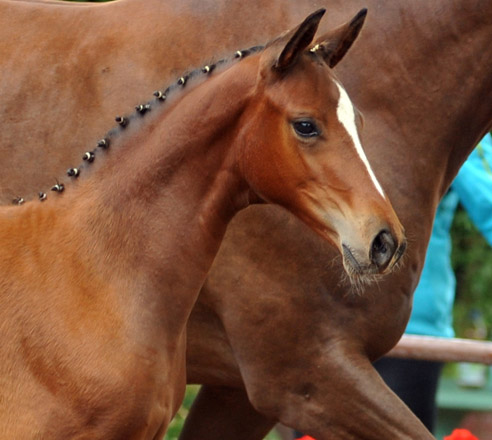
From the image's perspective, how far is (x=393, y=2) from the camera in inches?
147

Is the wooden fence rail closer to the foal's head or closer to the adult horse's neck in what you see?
the adult horse's neck

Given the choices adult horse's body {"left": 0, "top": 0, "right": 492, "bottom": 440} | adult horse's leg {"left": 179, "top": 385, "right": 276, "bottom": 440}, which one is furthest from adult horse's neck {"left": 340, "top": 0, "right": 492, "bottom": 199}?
adult horse's leg {"left": 179, "top": 385, "right": 276, "bottom": 440}

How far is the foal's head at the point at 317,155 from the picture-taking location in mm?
2842

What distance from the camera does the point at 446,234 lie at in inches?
178

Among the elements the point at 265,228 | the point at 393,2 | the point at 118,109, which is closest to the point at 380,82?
the point at 393,2

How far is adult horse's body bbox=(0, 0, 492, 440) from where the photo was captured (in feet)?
11.6

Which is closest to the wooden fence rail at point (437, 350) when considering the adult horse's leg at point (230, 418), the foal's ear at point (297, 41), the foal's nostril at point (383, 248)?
the adult horse's leg at point (230, 418)

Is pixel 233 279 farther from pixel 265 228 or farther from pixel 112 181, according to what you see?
pixel 112 181

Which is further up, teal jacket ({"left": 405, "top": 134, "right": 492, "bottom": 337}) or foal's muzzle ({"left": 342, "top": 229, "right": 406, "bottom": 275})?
foal's muzzle ({"left": 342, "top": 229, "right": 406, "bottom": 275})

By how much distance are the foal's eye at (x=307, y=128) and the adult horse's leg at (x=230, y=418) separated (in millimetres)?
1358

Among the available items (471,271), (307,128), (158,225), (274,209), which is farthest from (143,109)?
(471,271)

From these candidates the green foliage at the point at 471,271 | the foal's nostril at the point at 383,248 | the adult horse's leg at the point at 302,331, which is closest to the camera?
the foal's nostril at the point at 383,248

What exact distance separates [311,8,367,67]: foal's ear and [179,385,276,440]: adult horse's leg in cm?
136

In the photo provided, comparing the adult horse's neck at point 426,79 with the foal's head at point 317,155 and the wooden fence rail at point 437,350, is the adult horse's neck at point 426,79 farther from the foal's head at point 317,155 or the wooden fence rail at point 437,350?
the wooden fence rail at point 437,350
